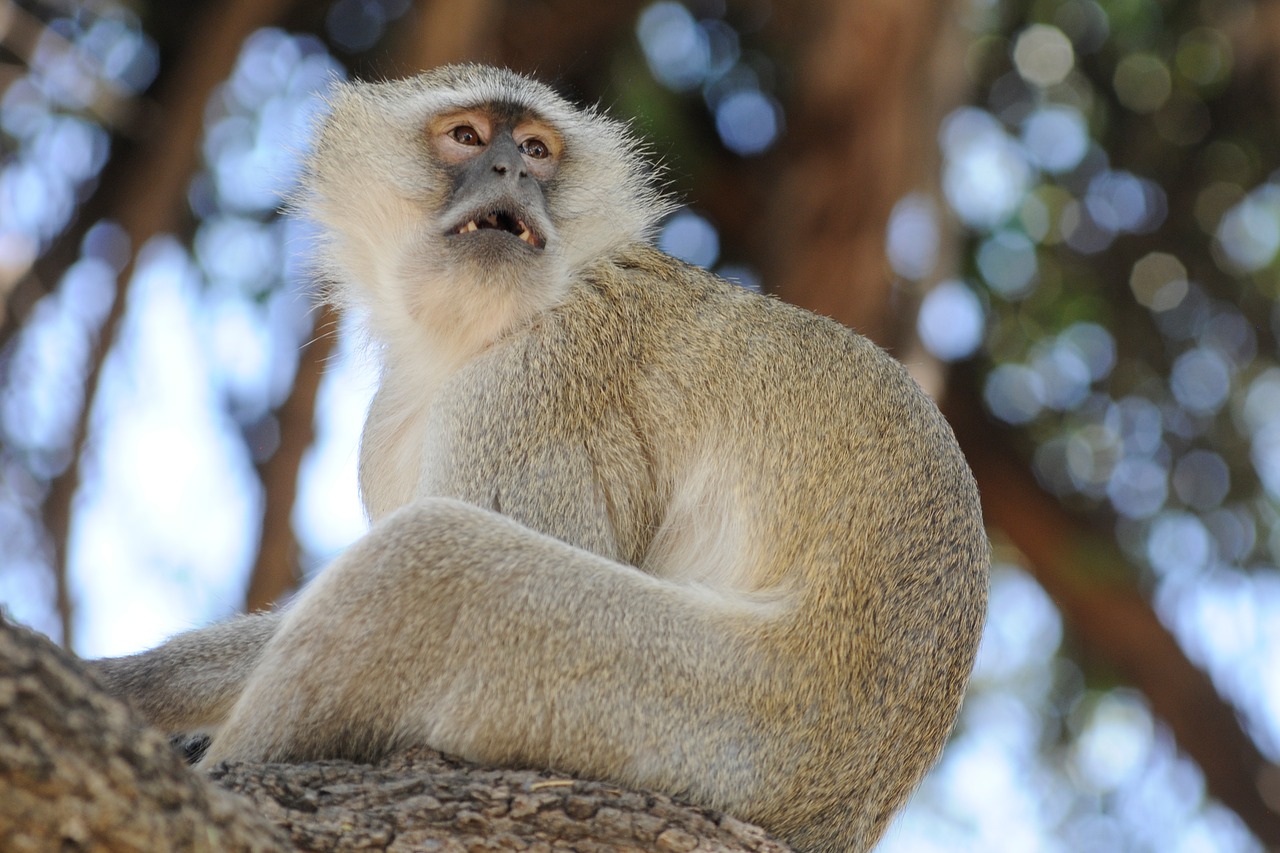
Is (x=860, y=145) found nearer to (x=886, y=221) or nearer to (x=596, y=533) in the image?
(x=886, y=221)

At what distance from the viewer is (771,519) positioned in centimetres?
532

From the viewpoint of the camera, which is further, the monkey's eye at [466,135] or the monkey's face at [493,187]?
the monkey's eye at [466,135]

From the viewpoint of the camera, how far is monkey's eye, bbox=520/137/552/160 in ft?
21.2

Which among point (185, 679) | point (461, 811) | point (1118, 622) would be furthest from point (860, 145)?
point (461, 811)

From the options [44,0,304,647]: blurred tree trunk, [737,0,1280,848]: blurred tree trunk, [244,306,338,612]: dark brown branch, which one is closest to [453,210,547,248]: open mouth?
[244,306,338,612]: dark brown branch

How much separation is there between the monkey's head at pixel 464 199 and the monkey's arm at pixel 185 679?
150 cm

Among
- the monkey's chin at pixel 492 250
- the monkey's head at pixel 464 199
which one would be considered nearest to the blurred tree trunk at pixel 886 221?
the monkey's head at pixel 464 199

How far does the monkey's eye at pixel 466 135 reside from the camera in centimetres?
635

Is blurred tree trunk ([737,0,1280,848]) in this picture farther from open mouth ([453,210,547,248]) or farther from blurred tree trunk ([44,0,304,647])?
open mouth ([453,210,547,248])

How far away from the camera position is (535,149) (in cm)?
649

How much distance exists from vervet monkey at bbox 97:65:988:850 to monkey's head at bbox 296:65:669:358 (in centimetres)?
2

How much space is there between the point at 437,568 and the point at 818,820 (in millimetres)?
1565

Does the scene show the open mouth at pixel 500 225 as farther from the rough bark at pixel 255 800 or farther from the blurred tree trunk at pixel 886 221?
the blurred tree trunk at pixel 886 221

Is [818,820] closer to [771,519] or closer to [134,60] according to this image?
[771,519]
